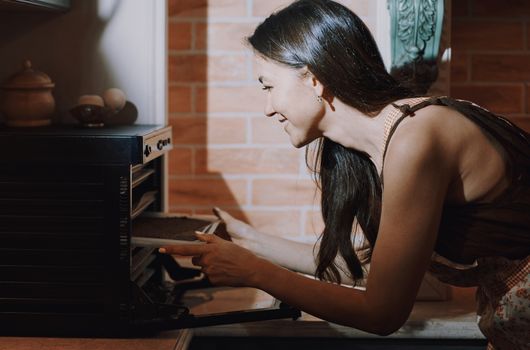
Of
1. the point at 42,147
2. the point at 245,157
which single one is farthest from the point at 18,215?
the point at 245,157

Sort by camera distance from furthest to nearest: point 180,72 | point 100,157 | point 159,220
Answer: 1. point 180,72
2. point 159,220
3. point 100,157

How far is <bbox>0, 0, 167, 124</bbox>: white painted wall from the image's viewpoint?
2.16 m

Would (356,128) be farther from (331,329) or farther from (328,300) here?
(331,329)

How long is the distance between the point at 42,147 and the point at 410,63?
37.6 inches

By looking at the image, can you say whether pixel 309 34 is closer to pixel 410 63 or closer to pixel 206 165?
pixel 410 63

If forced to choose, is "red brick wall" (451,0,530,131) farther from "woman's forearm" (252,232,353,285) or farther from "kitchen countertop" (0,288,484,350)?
"woman's forearm" (252,232,353,285)

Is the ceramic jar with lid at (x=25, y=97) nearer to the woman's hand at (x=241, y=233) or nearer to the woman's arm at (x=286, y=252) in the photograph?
the woman's hand at (x=241, y=233)

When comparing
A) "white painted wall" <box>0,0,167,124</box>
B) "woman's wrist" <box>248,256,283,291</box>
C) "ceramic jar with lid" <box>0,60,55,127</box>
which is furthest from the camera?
"white painted wall" <box>0,0,167,124</box>

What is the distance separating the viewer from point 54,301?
1.79 meters

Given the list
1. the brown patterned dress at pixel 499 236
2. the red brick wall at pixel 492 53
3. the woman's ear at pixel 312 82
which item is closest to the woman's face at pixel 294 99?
the woman's ear at pixel 312 82

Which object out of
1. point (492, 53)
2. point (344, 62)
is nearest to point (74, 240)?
point (344, 62)

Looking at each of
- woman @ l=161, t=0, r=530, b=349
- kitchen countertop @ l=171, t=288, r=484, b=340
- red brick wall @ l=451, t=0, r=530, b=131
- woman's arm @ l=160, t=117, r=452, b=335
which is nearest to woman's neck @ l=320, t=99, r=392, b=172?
woman @ l=161, t=0, r=530, b=349

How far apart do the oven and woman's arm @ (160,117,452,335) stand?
0.39 meters

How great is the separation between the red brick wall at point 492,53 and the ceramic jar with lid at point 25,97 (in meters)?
1.34
